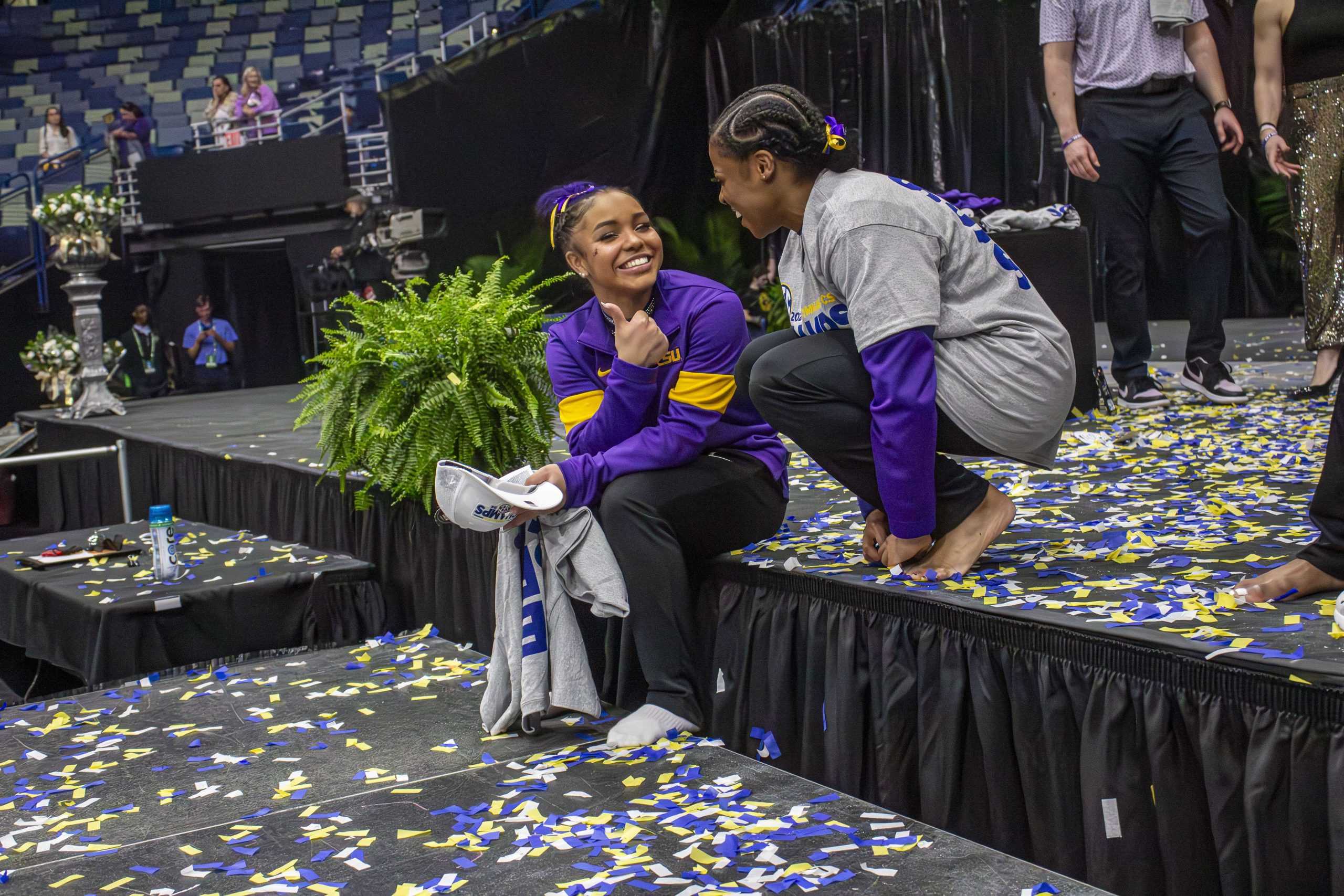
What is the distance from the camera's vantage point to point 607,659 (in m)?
2.73

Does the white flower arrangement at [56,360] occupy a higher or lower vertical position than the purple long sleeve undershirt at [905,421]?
lower

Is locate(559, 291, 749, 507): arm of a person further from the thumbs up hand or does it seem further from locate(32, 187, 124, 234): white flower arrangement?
locate(32, 187, 124, 234): white flower arrangement

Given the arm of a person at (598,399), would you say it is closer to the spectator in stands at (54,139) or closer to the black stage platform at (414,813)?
the black stage platform at (414,813)

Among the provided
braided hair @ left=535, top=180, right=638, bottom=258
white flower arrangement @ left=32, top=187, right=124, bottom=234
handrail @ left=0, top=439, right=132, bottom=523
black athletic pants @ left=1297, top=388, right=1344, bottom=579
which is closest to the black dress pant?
braided hair @ left=535, top=180, right=638, bottom=258

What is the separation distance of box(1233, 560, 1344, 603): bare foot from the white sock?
95cm

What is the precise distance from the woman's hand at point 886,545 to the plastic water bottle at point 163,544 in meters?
2.13

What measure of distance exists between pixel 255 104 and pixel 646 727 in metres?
10.7

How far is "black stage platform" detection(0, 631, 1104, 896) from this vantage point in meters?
1.68

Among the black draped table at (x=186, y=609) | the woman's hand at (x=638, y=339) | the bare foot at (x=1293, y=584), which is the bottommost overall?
the black draped table at (x=186, y=609)

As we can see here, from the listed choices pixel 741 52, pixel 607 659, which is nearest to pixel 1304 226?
pixel 607 659

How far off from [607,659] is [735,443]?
1.86 ft

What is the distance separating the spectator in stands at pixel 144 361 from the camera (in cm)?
1080

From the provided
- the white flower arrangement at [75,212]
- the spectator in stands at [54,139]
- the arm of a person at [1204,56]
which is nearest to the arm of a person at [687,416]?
the arm of a person at [1204,56]

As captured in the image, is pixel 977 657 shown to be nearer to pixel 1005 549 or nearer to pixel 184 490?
pixel 1005 549
